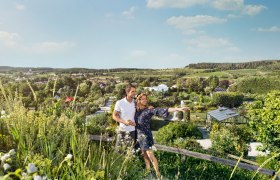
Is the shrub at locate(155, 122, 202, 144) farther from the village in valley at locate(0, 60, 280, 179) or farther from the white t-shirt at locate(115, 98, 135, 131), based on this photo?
the white t-shirt at locate(115, 98, 135, 131)

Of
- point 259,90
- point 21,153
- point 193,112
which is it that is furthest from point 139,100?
point 259,90

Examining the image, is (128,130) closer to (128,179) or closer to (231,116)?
(128,179)

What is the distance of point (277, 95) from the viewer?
9.27 metres

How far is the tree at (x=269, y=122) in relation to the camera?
8883 mm

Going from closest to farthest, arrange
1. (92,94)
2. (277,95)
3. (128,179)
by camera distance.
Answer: (128,179)
(277,95)
(92,94)

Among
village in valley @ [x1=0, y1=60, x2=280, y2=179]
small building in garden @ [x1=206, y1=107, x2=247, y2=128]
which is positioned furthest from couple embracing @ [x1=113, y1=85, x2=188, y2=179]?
small building in garden @ [x1=206, y1=107, x2=247, y2=128]

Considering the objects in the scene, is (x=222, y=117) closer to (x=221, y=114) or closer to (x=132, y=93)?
(x=221, y=114)

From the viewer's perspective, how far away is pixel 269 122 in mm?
8969

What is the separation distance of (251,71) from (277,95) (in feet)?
399

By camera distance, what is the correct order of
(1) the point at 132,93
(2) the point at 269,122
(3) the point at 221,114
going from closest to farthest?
1. (1) the point at 132,93
2. (2) the point at 269,122
3. (3) the point at 221,114

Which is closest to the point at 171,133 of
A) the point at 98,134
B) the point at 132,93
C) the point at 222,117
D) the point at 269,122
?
the point at 98,134

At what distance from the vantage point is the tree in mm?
8883

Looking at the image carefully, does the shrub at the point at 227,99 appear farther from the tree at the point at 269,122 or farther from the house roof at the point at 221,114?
the tree at the point at 269,122

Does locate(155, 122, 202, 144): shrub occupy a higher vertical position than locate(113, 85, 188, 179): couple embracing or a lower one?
lower
